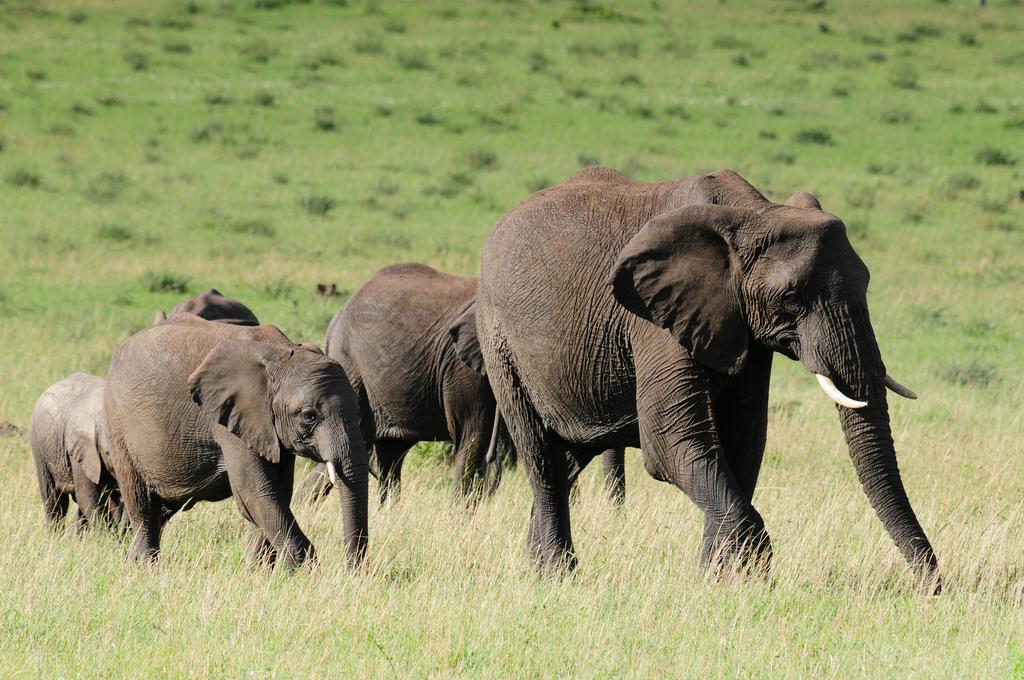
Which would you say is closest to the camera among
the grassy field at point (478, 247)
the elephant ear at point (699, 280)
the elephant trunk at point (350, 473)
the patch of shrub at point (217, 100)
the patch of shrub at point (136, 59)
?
the grassy field at point (478, 247)

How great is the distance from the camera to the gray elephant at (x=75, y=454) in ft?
29.3

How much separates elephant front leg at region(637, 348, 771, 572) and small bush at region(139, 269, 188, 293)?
12.6 metres

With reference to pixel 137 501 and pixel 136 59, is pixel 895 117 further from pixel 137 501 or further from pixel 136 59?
pixel 137 501

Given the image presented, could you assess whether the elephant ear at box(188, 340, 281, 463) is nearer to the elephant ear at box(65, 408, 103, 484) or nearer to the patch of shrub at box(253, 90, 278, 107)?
the elephant ear at box(65, 408, 103, 484)

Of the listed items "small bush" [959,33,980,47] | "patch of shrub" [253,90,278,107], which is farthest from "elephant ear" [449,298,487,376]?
"small bush" [959,33,980,47]

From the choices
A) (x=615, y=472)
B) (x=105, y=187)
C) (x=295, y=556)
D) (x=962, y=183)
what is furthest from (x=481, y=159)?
(x=295, y=556)

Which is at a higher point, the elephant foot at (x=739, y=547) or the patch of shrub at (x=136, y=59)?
the elephant foot at (x=739, y=547)

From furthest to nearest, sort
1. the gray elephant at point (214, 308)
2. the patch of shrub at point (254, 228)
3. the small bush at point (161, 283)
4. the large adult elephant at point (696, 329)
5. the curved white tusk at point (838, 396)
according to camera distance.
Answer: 1. the patch of shrub at point (254, 228)
2. the small bush at point (161, 283)
3. the gray elephant at point (214, 308)
4. the large adult elephant at point (696, 329)
5. the curved white tusk at point (838, 396)

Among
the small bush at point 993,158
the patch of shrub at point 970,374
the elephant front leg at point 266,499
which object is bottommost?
the small bush at point 993,158

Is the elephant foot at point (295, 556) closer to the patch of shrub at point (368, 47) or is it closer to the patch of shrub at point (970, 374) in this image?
the patch of shrub at point (970, 374)

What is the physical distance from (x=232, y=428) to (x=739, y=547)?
2.43 m

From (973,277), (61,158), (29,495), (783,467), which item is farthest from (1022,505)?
(61,158)

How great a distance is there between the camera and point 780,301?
651 centimetres

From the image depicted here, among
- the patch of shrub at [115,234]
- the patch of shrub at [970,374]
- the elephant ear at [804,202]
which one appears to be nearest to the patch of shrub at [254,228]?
the patch of shrub at [115,234]
